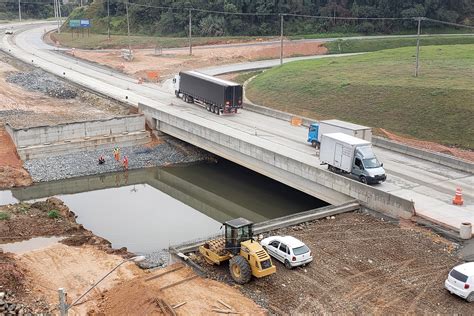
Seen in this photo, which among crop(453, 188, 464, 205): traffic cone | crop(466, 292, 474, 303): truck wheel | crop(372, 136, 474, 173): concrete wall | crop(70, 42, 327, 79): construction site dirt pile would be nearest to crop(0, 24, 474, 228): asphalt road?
crop(453, 188, 464, 205): traffic cone

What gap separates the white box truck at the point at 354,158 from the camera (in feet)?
104

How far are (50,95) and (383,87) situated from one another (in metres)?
36.1

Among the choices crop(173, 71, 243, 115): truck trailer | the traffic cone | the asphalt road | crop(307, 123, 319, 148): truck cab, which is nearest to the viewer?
the traffic cone

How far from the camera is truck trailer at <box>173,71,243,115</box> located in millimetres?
49281

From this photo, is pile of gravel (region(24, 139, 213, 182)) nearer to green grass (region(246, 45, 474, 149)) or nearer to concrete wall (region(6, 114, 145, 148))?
concrete wall (region(6, 114, 145, 148))

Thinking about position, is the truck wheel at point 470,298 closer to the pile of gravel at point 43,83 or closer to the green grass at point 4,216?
the green grass at point 4,216

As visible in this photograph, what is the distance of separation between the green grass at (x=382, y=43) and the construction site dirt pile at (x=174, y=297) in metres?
76.6

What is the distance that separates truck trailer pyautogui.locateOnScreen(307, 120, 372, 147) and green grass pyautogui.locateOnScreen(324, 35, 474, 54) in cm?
5802

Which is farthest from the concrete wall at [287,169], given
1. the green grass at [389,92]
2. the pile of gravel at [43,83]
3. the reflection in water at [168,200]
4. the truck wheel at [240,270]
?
the pile of gravel at [43,83]

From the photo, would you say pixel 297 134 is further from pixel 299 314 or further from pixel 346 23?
pixel 346 23

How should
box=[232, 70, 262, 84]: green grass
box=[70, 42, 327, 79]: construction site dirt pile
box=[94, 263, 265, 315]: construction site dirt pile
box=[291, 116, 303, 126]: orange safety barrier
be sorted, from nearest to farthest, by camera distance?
box=[94, 263, 265, 315]: construction site dirt pile → box=[291, 116, 303, 126]: orange safety barrier → box=[232, 70, 262, 84]: green grass → box=[70, 42, 327, 79]: construction site dirt pile

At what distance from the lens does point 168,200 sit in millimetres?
40156

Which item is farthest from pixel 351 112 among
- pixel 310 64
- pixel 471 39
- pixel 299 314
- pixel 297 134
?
pixel 471 39

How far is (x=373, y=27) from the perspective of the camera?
370ft
